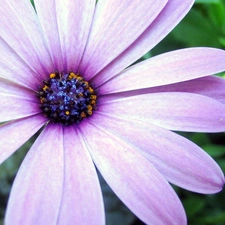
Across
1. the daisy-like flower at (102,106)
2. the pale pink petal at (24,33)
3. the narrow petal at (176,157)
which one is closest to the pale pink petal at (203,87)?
the daisy-like flower at (102,106)

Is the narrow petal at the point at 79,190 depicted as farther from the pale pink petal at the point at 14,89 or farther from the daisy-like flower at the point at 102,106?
the pale pink petal at the point at 14,89

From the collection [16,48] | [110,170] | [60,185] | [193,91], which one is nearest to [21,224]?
[60,185]

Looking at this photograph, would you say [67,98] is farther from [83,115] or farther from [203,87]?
[203,87]

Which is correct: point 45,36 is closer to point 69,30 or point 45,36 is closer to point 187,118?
point 69,30

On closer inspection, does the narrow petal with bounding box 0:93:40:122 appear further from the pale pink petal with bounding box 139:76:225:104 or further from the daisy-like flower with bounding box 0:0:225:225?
the pale pink petal with bounding box 139:76:225:104

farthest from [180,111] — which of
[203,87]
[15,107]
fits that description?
[15,107]

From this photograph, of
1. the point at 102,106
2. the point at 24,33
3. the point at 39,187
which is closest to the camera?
the point at 39,187

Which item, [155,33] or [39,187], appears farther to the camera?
[155,33]
